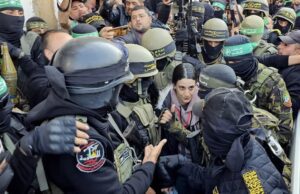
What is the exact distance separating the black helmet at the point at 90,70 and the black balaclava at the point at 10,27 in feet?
6.47

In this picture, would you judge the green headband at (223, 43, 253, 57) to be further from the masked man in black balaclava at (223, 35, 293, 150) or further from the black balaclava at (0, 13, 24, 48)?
the black balaclava at (0, 13, 24, 48)

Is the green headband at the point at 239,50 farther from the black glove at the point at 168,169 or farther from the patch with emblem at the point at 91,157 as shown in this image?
the patch with emblem at the point at 91,157

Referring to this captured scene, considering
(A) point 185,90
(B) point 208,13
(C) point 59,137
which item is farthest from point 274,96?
(B) point 208,13

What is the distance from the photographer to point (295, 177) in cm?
214

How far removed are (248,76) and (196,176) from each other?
1421 millimetres

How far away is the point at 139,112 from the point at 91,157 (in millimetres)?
1147

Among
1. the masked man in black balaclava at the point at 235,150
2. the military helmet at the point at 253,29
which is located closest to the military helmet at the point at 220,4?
the military helmet at the point at 253,29

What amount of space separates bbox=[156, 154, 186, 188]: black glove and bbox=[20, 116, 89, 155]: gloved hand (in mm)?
1025

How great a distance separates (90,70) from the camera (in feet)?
5.66

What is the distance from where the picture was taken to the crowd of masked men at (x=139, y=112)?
1707 mm

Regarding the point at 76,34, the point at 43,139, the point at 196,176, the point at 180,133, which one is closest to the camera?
the point at 43,139

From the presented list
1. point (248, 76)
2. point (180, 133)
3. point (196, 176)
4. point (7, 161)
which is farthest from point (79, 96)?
point (248, 76)

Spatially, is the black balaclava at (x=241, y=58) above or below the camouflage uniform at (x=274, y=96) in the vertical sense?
above

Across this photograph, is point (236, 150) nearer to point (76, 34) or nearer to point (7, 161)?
point (7, 161)
